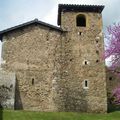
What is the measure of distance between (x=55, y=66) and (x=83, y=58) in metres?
2.38

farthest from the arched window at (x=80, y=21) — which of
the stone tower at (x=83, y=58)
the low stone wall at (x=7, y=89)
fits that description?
the low stone wall at (x=7, y=89)

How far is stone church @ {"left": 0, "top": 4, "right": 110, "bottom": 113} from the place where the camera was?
26.7m

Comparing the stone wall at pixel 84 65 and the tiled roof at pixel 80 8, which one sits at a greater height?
the tiled roof at pixel 80 8

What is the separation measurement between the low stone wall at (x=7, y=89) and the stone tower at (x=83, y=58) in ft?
13.4

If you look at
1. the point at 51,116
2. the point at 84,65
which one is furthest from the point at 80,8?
the point at 51,116

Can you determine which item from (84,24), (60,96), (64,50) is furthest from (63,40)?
(60,96)

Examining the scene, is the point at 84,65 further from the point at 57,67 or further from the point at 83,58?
the point at 57,67

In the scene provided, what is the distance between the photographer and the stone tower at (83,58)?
27.0 m

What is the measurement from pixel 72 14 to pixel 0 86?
8.59m

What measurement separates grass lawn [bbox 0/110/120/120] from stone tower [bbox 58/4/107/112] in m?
1.34

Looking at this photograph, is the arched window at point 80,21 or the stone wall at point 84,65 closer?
the stone wall at point 84,65

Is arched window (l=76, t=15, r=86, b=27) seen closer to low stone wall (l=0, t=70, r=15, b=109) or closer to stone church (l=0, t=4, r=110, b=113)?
stone church (l=0, t=4, r=110, b=113)

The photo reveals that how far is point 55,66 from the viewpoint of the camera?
27.5 meters

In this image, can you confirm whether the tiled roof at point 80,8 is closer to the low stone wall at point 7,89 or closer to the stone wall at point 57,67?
the stone wall at point 57,67
